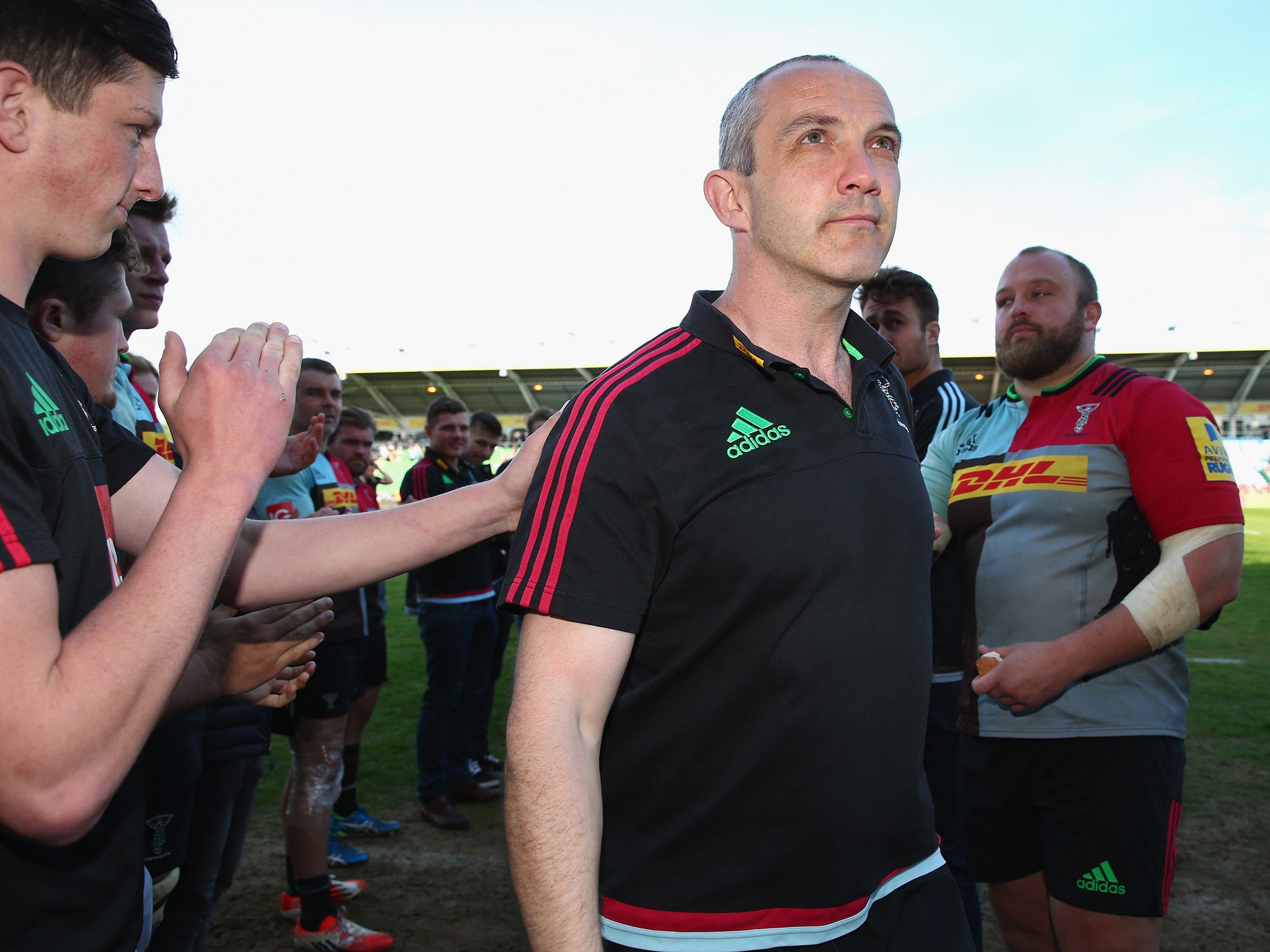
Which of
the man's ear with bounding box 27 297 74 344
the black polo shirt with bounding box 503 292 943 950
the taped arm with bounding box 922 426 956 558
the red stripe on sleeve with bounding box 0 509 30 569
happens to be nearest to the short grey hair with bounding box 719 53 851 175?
the black polo shirt with bounding box 503 292 943 950

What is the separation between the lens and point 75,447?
1.42m

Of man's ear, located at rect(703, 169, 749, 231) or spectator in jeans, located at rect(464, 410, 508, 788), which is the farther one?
spectator in jeans, located at rect(464, 410, 508, 788)

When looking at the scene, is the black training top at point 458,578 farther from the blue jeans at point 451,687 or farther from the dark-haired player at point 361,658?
the dark-haired player at point 361,658

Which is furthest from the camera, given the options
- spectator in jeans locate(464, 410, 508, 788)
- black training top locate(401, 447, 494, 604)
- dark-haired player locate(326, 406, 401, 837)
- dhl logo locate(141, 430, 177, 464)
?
spectator in jeans locate(464, 410, 508, 788)

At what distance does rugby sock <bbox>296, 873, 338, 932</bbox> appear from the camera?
13.5 feet

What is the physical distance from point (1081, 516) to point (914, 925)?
5.82ft

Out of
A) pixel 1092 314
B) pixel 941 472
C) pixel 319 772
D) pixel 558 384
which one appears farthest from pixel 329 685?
pixel 558 384

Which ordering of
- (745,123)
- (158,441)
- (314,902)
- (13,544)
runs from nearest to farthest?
(13,544) < (745,123) < (158,441) < (314,902)

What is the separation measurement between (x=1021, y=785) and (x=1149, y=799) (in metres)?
0.41

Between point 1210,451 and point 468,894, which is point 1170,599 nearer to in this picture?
point 1210,451

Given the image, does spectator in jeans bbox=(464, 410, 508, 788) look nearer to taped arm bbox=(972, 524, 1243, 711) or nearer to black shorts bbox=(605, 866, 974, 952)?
taped arm bbox=(972, 524, 1243, 711)

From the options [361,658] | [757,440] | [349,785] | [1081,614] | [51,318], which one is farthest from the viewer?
[361,658]

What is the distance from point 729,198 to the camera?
2180mm

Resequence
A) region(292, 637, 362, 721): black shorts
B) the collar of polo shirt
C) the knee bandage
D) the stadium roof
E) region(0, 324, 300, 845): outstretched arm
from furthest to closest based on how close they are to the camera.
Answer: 1. the stadium roof
2. region(292, 637, 362, 721): black shorts
3. the knee bandage
4. the collar of polo shirt
5. region(0, 324, 300, 845): outstretched arm
